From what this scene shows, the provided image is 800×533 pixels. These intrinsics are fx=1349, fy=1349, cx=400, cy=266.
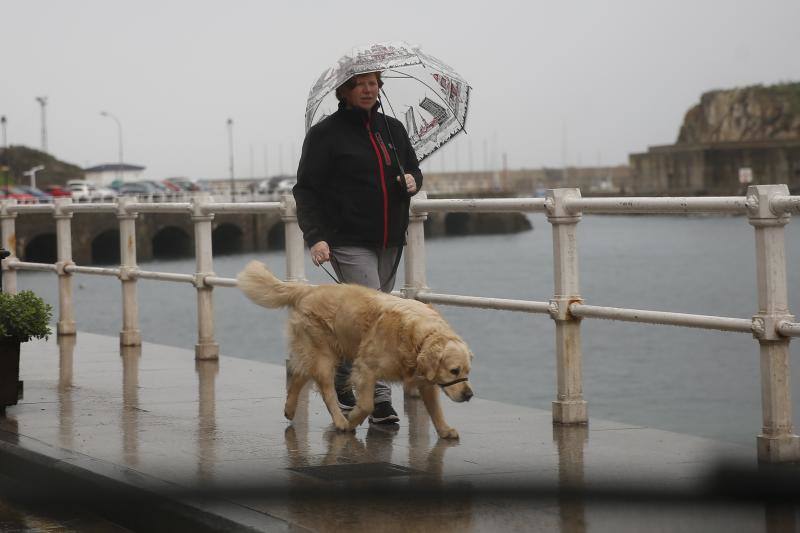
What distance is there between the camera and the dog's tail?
293 inches

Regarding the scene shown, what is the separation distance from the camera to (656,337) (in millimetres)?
55719

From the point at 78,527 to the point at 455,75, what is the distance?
3795 millimetres

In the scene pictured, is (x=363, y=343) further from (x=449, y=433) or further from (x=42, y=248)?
(x=42, y=248)

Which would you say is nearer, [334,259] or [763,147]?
[334,259]

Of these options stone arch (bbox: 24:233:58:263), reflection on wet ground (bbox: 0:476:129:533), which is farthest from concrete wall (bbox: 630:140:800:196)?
reflection on wet ground (bbox: 0:476:129:533)

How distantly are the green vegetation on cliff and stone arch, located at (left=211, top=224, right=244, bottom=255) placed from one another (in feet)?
143

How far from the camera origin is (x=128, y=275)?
1247cm

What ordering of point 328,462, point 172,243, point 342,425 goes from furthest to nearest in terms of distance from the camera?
point 172,243
point 342,425
point 328,462

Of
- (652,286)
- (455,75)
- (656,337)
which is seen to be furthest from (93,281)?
(455,75)

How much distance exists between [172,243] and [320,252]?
336 feet

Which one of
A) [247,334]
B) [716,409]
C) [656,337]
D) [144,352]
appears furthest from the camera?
[656,337]

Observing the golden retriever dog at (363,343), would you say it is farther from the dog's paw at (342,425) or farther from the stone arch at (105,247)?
the stone arch at (105,247)

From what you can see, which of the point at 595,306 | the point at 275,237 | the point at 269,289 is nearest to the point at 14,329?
the point at 269,289

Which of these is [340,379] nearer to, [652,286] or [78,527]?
[78,527]
